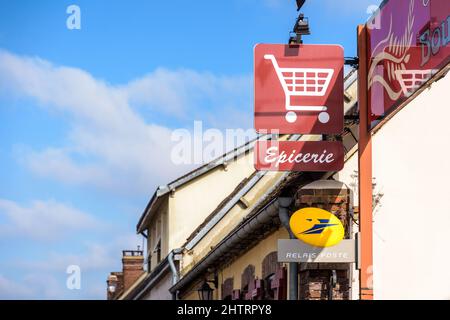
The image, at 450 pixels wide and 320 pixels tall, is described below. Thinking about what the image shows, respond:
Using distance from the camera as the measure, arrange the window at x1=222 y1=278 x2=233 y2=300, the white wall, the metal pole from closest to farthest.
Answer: the metal pole → the white wall → the window at x1=222 y1=278 x2=233 y2=300

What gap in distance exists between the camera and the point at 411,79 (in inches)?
Answer: 504

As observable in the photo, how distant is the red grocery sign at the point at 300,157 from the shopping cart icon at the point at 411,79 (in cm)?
179

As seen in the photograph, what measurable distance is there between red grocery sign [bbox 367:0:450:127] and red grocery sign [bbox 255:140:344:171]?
2.55 ft

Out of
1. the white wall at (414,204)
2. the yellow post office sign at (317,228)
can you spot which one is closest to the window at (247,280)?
the white wall at (414,204)

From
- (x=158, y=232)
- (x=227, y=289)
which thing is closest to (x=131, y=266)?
(x=158, y=232)

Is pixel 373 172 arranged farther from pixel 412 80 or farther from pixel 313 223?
pixel 412 80

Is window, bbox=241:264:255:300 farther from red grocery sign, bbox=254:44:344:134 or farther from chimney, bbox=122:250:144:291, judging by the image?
chimney, bbox=122:250:144:291

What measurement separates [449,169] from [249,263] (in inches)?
214

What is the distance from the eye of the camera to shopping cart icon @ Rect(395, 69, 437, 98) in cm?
1230

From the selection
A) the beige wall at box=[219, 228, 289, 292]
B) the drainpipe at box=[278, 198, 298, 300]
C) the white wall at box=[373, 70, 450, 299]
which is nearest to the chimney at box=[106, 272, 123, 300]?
the beige wall at box=[219, 228, 289, 292]

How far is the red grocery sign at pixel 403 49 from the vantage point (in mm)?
11719

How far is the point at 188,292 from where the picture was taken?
91.7 ft

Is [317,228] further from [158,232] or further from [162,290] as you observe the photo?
[158,232]

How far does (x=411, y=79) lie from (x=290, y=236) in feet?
12.8
